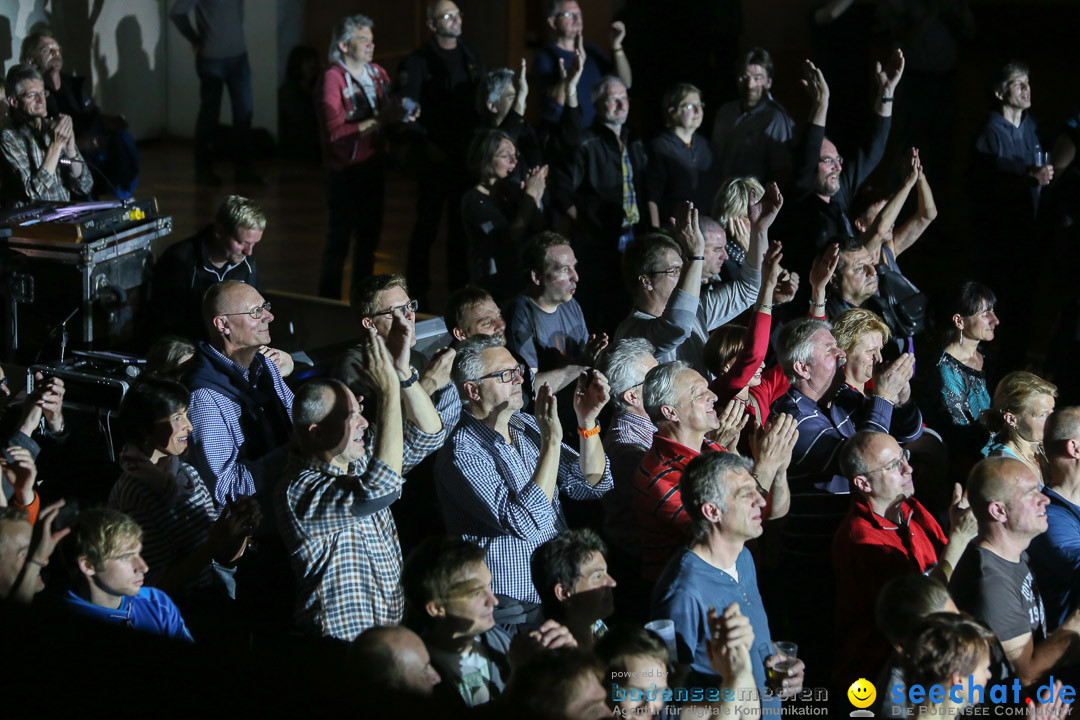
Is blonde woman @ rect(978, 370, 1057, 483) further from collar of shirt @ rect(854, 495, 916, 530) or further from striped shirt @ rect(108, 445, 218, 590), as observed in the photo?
striped shirt @ rect(108, 445, 218, 590)

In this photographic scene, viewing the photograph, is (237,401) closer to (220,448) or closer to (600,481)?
(220,448)

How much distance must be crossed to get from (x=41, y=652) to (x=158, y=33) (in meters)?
10.1

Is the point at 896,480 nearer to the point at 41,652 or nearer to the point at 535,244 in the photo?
the point at 535,244

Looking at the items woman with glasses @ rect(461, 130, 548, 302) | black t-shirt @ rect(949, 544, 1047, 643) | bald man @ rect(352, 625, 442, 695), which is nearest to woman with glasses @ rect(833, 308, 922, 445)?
black t-shirt @ rect(949, 544, 1047, 643)

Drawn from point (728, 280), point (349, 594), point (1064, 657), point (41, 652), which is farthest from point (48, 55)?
point (41, 652)

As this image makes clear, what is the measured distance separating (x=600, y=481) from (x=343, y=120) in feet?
10.8

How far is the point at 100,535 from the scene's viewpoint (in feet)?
8.43

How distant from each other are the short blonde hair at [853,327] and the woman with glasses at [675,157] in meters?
1.85

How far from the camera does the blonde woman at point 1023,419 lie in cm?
374

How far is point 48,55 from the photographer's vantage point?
6242 millimetres

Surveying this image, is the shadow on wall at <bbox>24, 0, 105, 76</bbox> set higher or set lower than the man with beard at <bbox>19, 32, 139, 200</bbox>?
higher

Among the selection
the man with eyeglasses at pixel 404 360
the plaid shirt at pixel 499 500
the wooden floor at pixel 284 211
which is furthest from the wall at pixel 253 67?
the plaid shirt at pixel 499 500

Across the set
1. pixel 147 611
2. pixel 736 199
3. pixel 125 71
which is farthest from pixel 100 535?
pixel 125 71

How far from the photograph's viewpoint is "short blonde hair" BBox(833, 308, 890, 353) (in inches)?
158
